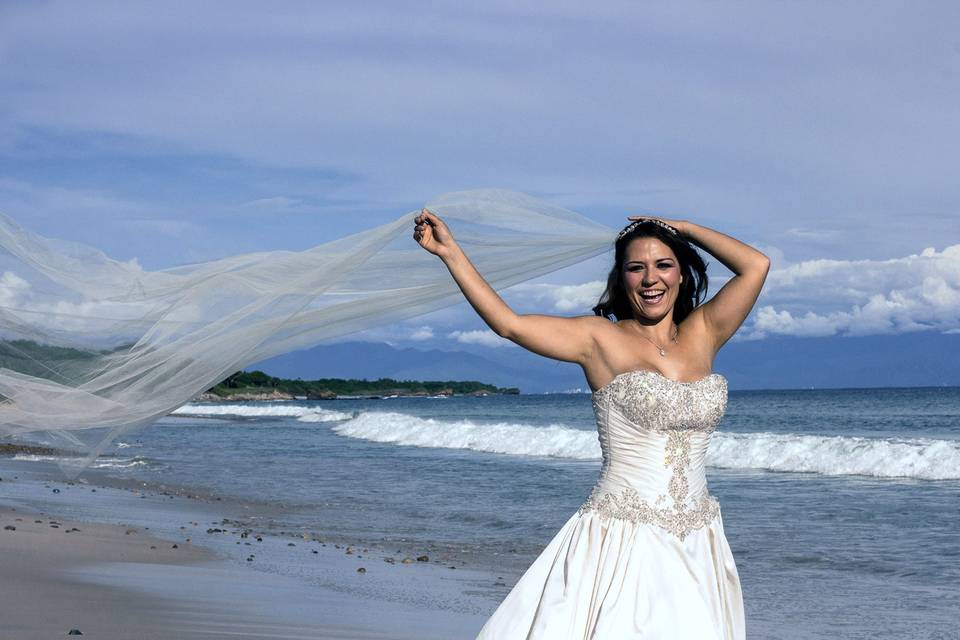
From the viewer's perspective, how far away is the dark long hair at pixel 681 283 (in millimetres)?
4059

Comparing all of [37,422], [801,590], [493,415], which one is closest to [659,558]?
[37,422]

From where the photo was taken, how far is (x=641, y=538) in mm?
3811

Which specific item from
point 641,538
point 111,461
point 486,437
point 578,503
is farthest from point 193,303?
point 486,437

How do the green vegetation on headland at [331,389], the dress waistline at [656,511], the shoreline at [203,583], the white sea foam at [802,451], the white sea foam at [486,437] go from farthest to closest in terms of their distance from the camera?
the green vegetation on headland at [331,389] < the white sea foam at [486,437] < the white sea foam at [802,451] < the shoreline at [203,583] < the dress waistline at [656,511]

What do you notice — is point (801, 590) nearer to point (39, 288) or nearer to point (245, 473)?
point (39, 288)

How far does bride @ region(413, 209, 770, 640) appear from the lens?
12.2 feet

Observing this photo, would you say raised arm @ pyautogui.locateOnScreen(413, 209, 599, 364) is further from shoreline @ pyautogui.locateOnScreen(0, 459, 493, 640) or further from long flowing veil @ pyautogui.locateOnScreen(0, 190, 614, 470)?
shoreline @ pyautogui.locateOnScreen(0, 459, 493, 640)

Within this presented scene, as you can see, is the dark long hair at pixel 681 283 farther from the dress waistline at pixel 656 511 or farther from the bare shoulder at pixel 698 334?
the dress waistline at pixel 656 511

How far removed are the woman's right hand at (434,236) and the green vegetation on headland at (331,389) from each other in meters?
95.0

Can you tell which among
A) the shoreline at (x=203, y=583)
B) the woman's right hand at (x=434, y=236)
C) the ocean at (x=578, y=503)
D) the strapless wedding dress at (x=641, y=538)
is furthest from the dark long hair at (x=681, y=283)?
the ocean at (x=578, y=503)

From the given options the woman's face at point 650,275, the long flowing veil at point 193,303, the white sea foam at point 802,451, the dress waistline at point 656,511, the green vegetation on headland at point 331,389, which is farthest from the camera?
the green vegetation on headland at point 331,389

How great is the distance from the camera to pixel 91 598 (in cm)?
754

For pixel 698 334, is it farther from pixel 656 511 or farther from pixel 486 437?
pixel 486 437

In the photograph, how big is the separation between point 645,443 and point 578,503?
1213 centimetres
